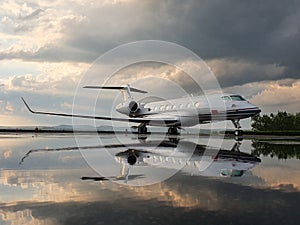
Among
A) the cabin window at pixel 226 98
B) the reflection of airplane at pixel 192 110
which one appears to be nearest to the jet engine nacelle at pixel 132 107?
the reflection of airplane at pixel 192 110

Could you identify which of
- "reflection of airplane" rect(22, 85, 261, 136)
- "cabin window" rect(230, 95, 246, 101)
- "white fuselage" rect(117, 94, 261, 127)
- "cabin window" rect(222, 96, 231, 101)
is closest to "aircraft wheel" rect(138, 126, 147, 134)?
"reflection of airplane" rect(22, 85, 261, 136)

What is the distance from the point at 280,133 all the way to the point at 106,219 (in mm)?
47891

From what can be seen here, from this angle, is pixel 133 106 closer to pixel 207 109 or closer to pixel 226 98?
pixel 207 109

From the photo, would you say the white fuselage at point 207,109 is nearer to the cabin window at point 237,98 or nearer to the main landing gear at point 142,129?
the cabin window at point 237,98

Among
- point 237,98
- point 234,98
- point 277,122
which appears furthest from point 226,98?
point 277,122

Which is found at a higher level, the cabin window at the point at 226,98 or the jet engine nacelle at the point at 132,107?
the jet engine nacelle at the point at 132,107

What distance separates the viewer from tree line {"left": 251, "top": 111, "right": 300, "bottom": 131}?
243 feet

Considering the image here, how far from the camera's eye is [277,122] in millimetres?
75562

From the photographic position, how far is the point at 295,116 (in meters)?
81.0

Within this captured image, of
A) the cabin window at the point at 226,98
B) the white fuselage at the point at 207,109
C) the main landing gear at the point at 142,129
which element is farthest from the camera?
the main landing gear at the point at 142,129

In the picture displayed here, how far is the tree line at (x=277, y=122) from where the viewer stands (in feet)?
243

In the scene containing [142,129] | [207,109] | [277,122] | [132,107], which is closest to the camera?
[207,109]

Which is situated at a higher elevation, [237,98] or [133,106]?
[133,106]

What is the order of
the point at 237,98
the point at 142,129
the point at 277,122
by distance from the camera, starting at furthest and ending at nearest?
1. the point at 277,122
2. the point at 142,129
3. the point at 237,98
